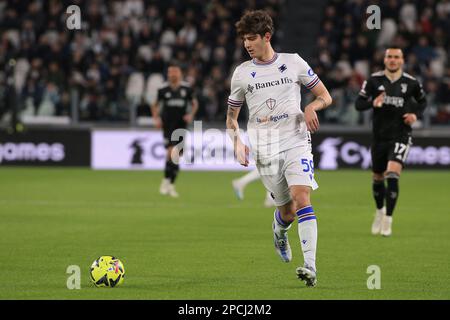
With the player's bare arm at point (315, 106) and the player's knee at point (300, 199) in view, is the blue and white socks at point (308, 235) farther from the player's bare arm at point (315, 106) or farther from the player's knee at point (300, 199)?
the player's bare arm at point (315, 106)

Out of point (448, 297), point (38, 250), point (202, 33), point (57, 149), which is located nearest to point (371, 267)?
point (448, 297)

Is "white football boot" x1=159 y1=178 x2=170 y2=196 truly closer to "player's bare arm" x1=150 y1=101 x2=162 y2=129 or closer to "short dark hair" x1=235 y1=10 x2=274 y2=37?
"player's bare arm" x1=150 y1=101 x2=162 y2=129

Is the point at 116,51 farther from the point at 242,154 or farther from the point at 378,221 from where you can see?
the point at 242,154

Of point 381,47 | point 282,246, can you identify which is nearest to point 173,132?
point 381,47

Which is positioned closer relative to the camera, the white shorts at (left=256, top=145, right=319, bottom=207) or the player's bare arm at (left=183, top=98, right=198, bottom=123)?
the white shorts at (left=256, top=145, right=319, bottom=207)

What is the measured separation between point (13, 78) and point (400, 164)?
13654mm

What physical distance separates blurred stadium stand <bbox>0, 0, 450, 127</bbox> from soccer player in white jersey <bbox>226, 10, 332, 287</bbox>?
47.0ft

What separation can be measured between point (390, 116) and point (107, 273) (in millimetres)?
5585

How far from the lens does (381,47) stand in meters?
25.6

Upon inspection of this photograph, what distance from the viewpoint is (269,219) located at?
14.3 meters

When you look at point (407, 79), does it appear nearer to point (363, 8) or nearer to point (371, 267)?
point (371, 267)

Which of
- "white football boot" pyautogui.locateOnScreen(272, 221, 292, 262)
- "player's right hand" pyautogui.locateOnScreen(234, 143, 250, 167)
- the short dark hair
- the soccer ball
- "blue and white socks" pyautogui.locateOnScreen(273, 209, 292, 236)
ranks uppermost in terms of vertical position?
the short dark hair

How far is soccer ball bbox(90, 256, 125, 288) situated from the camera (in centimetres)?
838

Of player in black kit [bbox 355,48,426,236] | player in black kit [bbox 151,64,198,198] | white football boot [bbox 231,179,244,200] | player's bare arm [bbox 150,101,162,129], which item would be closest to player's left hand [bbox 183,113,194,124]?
player in black kit [bbox 151,64,198,198]
